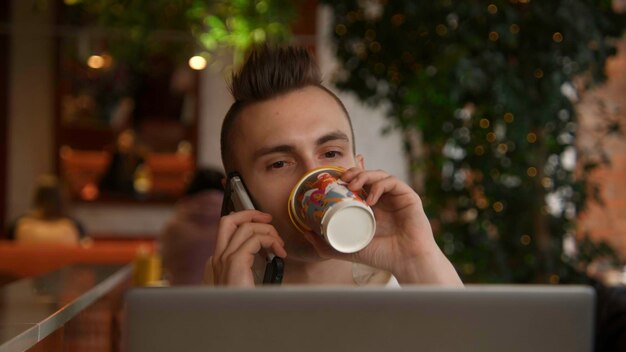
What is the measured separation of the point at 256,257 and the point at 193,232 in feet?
7.84

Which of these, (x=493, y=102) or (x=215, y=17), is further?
(x=215, y=17)

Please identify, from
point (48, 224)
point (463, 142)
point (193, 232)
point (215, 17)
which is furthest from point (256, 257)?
point (48, 224)

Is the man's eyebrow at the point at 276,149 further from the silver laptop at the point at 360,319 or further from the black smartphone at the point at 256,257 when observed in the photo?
the silver laptop at the point at 360,319

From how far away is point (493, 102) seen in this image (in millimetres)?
3863

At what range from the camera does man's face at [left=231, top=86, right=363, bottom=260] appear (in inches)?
54.7

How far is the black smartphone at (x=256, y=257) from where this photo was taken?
1324mm

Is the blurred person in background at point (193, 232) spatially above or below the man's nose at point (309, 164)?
below

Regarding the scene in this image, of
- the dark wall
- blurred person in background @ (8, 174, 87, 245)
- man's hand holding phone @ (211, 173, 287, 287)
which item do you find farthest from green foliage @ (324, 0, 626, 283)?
the dark wall

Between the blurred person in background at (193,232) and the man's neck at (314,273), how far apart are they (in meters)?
2.21

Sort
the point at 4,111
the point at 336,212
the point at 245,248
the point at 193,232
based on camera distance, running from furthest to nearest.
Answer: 1. the point at 4,111
2. the point at 193,232
3. the point at 245,248
4. the point at 336,212

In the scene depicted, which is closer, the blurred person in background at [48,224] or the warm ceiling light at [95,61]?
the blurred person in background at [48,224]

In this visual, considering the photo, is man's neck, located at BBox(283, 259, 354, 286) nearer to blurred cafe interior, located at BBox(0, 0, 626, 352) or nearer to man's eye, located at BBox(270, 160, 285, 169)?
man's eye, located at BBox(270, 160, 285, 169)

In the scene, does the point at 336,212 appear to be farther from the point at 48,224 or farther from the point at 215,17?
the point at 48,224

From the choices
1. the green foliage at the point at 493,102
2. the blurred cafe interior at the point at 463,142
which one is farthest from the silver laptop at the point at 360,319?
the green foliage at the point at 493,102
